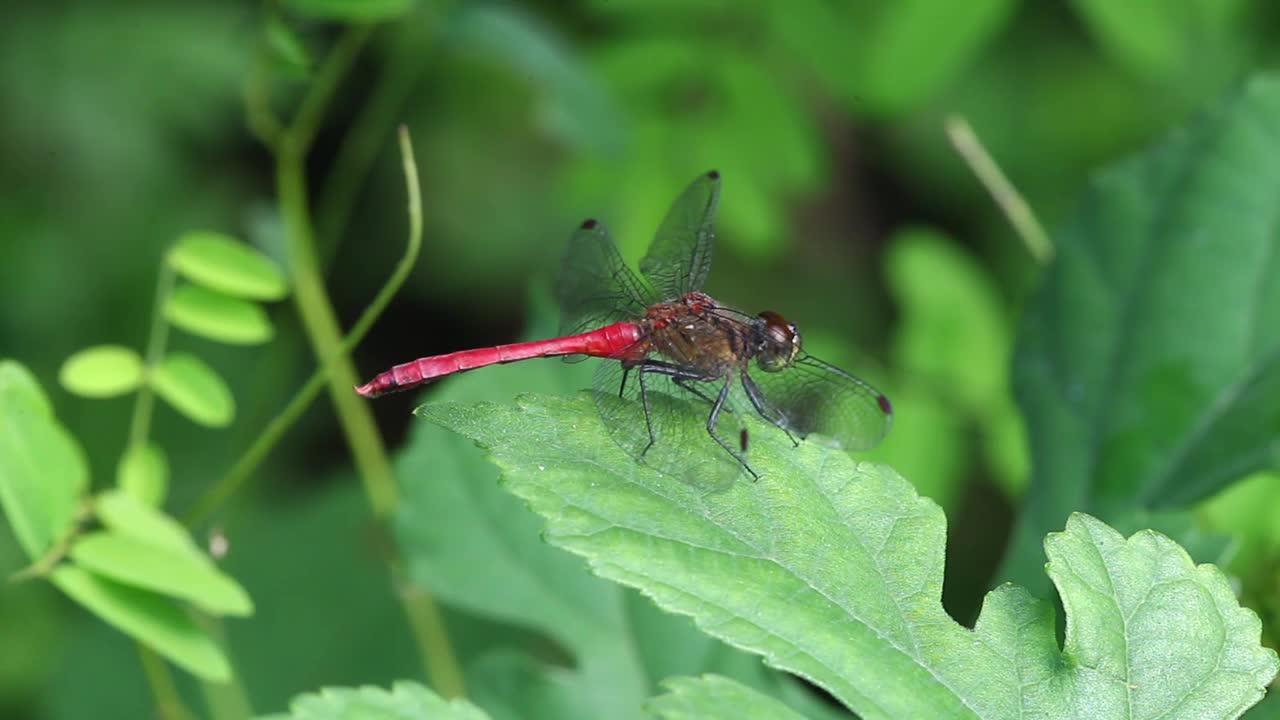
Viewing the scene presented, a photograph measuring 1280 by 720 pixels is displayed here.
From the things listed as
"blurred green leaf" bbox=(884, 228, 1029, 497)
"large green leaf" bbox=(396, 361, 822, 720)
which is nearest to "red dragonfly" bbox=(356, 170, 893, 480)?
"large green leaf" bbox=(396, 361, 822, 720)

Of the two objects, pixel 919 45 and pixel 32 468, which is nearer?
pixel 32 468

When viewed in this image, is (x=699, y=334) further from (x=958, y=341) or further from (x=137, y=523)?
(x=958, y=341)

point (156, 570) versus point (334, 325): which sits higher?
point (334, 325)

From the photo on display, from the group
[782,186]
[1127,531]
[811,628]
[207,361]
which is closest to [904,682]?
[811,628]

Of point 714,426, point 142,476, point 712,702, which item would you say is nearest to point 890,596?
point 712,702

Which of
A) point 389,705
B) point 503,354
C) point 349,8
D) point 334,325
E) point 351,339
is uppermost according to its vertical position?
point 349,8

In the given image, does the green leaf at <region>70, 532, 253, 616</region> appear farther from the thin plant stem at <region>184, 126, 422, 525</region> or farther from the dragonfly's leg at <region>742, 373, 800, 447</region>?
the dragonfly's leg at <region>742, 373, 800, 447</region>

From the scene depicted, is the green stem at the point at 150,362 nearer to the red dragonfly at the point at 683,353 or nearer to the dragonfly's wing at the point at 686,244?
the red dragonfly at the point at 683,353

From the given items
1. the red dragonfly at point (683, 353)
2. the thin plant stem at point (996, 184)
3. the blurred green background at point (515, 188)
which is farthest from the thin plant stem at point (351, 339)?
the thin plant stem at point (996, 184)
